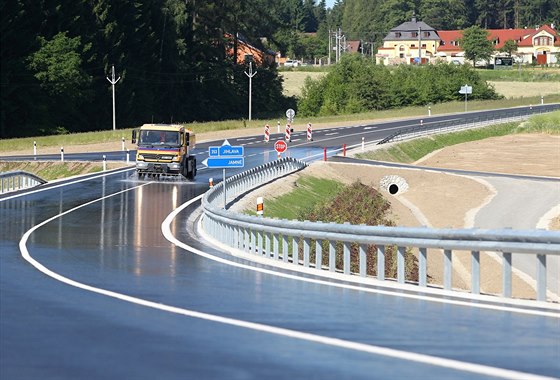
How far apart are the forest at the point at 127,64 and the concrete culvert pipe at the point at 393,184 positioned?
44695mm

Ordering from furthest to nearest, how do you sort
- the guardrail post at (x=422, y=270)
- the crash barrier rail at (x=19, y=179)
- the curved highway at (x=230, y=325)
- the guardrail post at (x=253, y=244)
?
the crash barrier rail at (x=19, y=179) < the guardrail post at (x=253, y=244) < the guardrail post at (x=422, y=270) < the curved highway at (x=230, y=325)

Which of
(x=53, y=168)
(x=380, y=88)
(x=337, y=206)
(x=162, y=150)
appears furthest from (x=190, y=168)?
(x=380, y=88)

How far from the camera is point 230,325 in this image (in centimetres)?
1105

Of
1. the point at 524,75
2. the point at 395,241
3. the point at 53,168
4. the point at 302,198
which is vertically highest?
the point at 524,75

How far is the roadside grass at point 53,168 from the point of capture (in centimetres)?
5625

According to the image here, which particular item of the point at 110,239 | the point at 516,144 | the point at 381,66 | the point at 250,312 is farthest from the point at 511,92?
the point at 250,312

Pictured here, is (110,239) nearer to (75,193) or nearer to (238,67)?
(75,193)

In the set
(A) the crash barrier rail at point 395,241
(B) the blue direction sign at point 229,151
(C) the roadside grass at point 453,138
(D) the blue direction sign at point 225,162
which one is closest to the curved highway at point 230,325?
(A) the crash barrier rail at point 395,241

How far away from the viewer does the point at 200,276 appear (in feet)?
53.2

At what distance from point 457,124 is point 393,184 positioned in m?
36.5

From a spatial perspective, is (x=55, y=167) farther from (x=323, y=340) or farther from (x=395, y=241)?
(x=323, y=340)

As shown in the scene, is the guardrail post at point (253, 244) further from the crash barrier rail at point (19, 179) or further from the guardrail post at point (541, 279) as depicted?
the crash barrier rail at point (19, 179)

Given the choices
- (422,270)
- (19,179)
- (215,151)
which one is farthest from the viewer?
(19,179)

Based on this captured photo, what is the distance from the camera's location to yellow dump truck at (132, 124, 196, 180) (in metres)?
45.0
